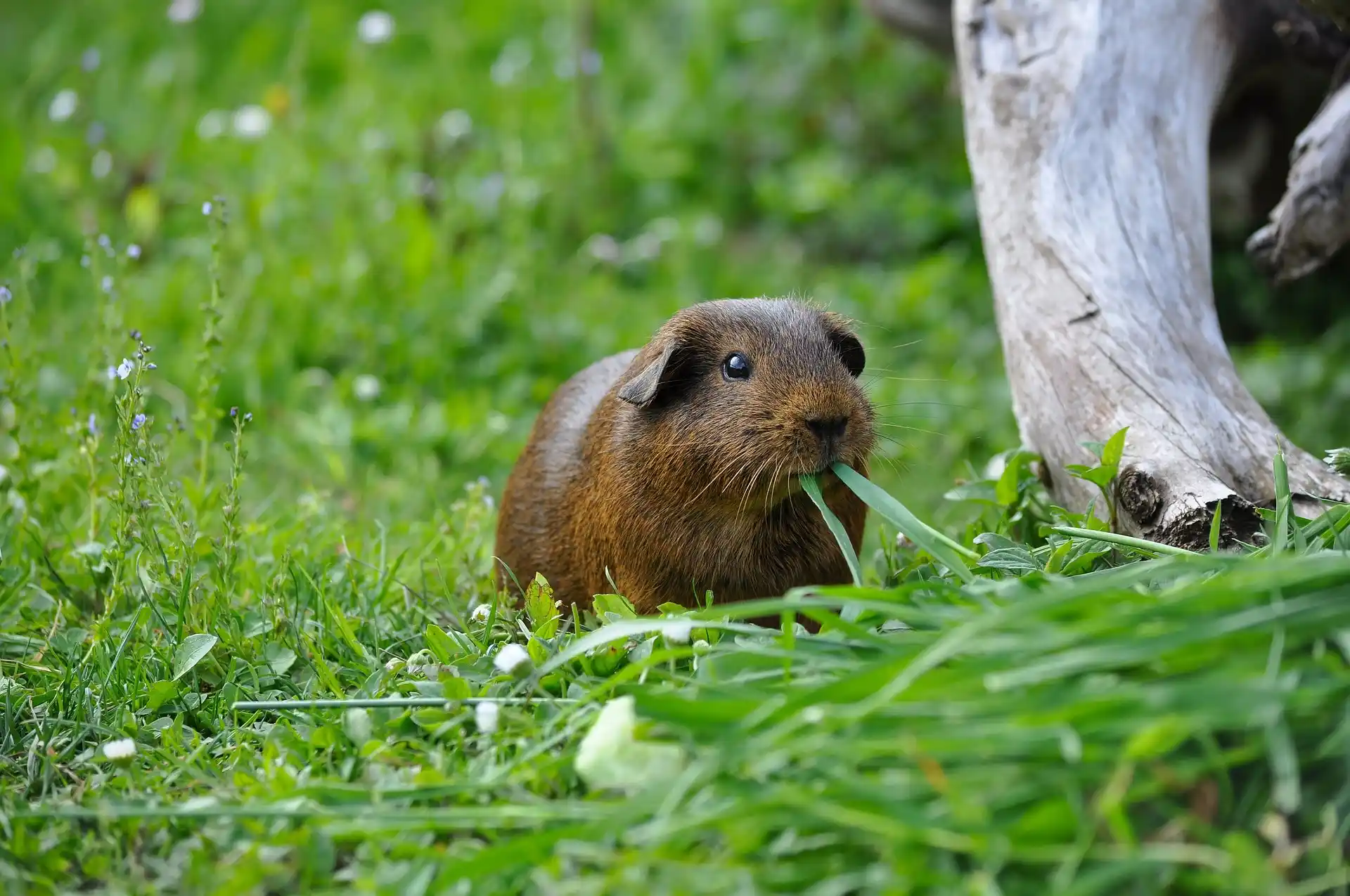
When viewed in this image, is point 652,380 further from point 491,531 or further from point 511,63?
point 511,63

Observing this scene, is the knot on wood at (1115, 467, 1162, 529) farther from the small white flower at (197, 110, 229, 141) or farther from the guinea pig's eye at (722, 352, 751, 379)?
the small white flower at (197, 110, 229, 141)

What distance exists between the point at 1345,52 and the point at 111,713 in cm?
477

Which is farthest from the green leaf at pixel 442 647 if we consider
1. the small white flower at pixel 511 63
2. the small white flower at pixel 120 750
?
the small white flower at pixel 511 63

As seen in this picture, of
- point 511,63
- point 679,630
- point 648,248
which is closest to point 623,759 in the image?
point 679,630

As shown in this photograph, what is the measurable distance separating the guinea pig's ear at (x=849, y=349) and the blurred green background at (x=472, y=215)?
13.1 inches

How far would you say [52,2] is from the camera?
364 inches

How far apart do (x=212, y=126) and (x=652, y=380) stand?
496 cm

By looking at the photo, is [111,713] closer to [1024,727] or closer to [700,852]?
[700,852]

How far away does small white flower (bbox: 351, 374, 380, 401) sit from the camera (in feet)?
18.5

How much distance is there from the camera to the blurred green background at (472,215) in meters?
Answer: 5.76

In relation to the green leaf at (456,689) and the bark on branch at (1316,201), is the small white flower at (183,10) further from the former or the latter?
the bark on branch at (1316,201)

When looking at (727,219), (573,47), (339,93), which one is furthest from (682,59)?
(339,93)

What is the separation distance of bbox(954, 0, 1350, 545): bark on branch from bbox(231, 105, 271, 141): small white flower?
3963 mm

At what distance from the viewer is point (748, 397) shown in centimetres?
346
